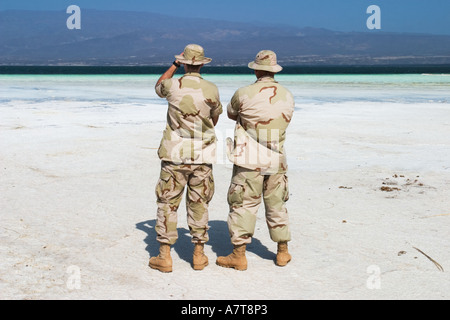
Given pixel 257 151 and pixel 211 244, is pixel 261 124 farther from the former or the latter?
pixel 211 244

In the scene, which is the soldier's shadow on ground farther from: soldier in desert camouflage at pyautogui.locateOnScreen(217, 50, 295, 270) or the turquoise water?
the turquoise water

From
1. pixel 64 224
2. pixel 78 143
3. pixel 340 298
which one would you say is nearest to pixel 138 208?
pixel 64 224

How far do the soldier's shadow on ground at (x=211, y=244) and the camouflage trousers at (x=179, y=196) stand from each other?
0.41 m

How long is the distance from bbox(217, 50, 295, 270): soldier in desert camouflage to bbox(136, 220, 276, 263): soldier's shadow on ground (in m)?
0.48

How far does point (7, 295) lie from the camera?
4.06 m

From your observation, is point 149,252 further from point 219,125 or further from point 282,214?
point 219,125

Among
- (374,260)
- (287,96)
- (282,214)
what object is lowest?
(374,260)

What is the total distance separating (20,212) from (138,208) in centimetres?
125

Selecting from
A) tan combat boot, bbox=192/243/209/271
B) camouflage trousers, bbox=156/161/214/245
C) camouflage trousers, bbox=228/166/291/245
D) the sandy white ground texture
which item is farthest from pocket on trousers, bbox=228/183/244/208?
the sandy white ground texture

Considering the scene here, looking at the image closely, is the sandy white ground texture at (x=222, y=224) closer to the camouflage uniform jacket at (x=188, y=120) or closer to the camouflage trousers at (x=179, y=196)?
the camouflage trousers at (x=179, y=196)

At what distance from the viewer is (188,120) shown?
178 inches

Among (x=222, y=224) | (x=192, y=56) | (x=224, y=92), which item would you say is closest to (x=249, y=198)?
(x=192, y=56)

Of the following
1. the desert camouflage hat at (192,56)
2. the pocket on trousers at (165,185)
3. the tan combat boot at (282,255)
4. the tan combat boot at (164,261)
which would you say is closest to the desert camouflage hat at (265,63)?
the desert camouflage hat at (192,56)

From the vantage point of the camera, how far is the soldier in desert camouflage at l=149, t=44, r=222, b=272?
4.50 m
